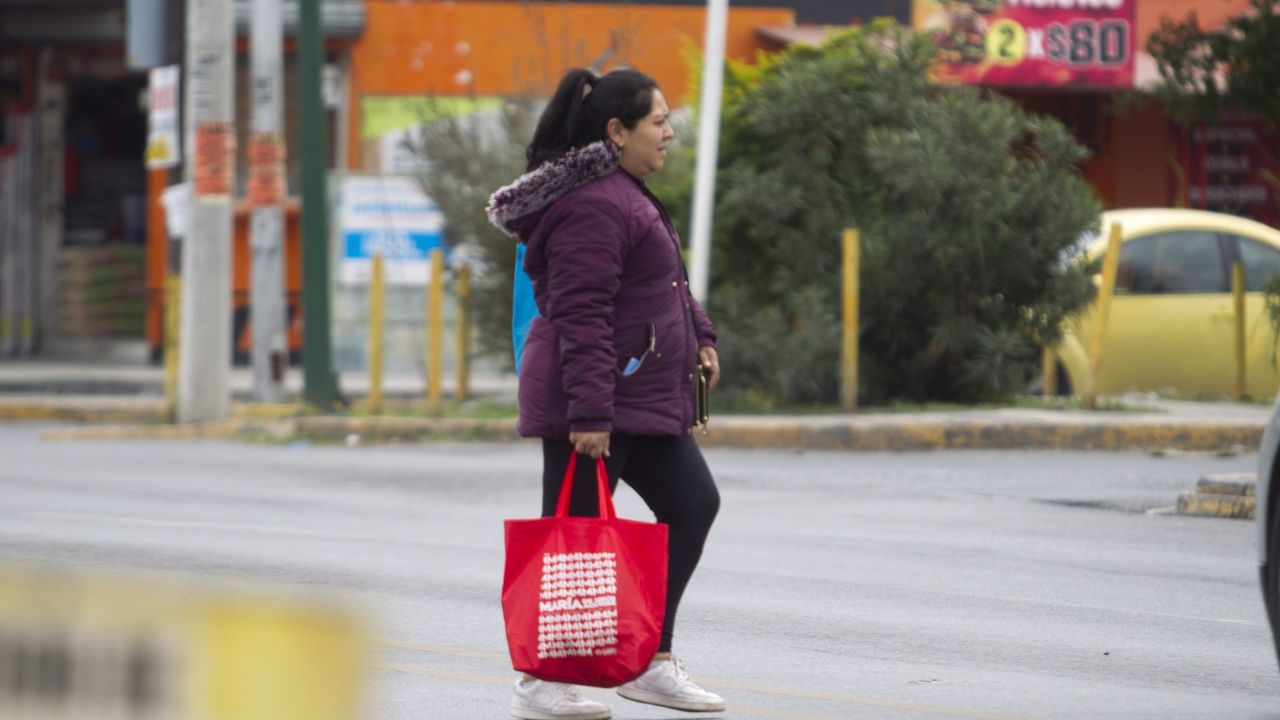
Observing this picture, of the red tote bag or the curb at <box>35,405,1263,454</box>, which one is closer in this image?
the red tote bag

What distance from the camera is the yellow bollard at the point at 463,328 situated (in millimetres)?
15055

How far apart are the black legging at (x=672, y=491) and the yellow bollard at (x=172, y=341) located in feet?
33.8

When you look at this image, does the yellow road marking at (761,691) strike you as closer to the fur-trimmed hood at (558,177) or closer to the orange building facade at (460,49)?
the fur-trimmed hood at (558,177)

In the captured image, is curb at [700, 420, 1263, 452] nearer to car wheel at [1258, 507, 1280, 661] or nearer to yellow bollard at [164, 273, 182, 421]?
yellow bollard at [164, 273, 182, 421]

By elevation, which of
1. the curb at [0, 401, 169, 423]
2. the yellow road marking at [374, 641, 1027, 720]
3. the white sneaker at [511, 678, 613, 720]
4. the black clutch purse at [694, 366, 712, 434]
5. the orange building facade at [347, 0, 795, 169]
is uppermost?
the orange building facade at [347, 0, 795, 169]

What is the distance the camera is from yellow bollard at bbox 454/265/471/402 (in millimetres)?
15055

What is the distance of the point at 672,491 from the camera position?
17.4ft

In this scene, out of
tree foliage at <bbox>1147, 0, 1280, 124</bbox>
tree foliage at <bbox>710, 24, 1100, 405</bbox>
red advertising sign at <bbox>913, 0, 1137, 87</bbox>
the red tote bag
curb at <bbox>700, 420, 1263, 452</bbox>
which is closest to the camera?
the red tote bag

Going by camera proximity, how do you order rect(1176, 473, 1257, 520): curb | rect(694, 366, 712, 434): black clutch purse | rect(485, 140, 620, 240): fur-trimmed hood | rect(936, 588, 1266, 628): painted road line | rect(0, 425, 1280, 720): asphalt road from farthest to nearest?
rect(1176, 473, 1257, 520): curb
rect(936, 588, 1266, 628): painted road line
rect(0, 425, 1280, 720): asphalt road
rect(694, 366, 712, 434): black clutch purse
rect(485, 140, 620, 240): fur-trimmed hood

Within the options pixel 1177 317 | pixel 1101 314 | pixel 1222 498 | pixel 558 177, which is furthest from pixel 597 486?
pixel 1177 317

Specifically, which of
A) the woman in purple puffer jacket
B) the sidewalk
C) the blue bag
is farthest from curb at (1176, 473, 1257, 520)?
the blue bag

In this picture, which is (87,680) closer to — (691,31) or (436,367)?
(436,367)

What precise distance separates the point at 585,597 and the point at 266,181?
11248 millimetres

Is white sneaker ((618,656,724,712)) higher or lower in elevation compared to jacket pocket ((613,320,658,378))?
lower
